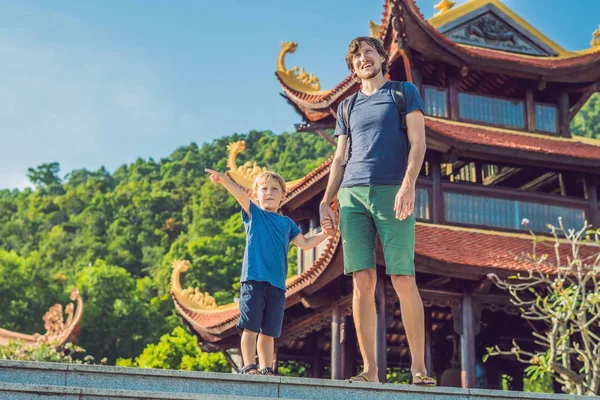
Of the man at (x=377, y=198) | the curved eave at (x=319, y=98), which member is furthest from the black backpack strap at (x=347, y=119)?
the curved eave at (x=319, y=98)

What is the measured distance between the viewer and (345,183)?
5906 mm

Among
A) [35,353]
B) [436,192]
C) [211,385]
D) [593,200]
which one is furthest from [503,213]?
[35,353]

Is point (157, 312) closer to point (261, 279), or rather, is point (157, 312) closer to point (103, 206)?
point (103, 206)

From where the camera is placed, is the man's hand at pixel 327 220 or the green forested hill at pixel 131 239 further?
the green forested hill at pixel 131 239

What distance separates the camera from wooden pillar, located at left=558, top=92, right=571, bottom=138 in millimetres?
17422

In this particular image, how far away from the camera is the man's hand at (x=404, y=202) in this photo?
18.4 ft

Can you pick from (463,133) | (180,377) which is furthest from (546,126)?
(180,377)

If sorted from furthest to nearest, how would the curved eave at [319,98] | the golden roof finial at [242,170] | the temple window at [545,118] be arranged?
the temple window at [545,118]
the golden roof finial at [242,170]
the curved eave at [319,98]

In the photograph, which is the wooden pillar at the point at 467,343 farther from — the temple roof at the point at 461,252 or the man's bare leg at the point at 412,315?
the man's bare leg at the point at 412,315

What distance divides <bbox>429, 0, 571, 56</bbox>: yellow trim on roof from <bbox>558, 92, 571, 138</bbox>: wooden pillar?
0.96 m

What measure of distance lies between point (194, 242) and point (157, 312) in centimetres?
687

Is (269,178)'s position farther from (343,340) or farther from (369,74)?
(343,340)

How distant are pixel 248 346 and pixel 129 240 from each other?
55833mm

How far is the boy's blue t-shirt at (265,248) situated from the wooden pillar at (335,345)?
7.56 metres
